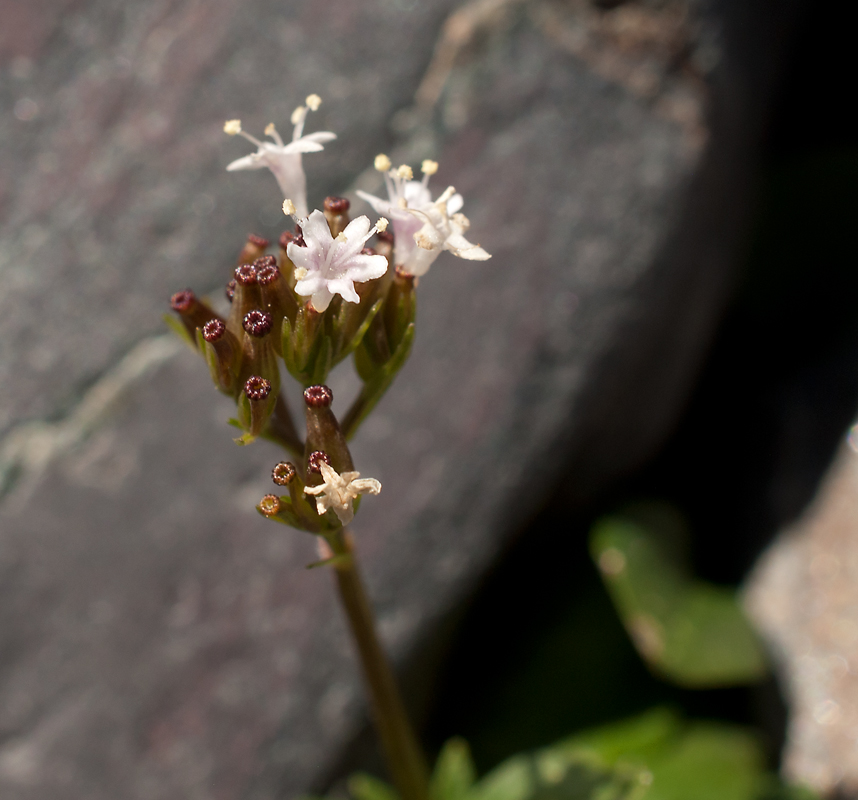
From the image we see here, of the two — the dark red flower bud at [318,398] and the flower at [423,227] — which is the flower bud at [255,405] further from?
the flower at [423,227]

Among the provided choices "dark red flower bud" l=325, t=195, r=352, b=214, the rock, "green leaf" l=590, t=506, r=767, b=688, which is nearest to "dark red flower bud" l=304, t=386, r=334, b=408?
"dark red flower bud" l=325, t=195, r=352, b=214

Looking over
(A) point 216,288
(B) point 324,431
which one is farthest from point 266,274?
(A) point 216,288

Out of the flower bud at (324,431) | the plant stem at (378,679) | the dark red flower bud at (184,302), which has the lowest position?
the plant stem at (378,679)

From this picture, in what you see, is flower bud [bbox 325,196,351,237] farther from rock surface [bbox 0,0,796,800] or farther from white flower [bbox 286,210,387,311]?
rock surface [bbox 0,0,796,800]

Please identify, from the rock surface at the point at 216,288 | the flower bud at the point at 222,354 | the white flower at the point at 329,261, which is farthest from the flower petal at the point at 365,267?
the rock surface at the point at 216,288

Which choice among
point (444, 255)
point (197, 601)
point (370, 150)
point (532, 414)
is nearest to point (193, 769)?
point (197, 601)

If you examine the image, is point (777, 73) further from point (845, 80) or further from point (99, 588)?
point (99, 588)
